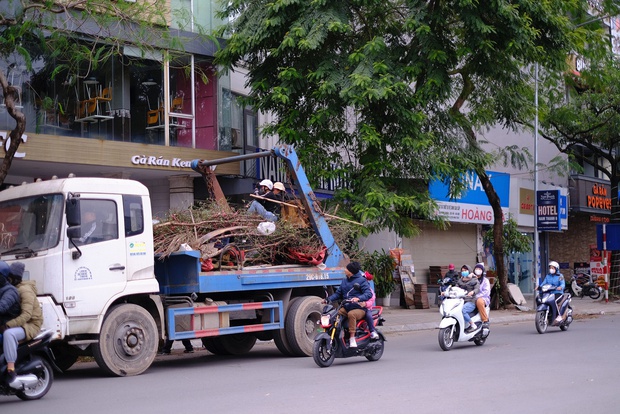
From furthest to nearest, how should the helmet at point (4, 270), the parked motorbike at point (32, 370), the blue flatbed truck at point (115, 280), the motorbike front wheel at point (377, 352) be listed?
the motorbike front wheel at point (377, 352) → the blue flatbed truck at point (115, 280) → the helmet at point (4, 270) → the parked motorbike at point (32, 370)

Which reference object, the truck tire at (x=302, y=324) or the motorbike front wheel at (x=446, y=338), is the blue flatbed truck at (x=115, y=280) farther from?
the motorbike front wheel at (x=446, y=338)

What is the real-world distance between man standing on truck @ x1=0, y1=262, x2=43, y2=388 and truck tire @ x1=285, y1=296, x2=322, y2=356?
17.0ft

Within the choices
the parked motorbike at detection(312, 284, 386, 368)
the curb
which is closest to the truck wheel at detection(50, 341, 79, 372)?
the parked motorbike at detection(312, 284, 386, 368)

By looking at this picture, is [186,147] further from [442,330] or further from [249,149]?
[442,330]

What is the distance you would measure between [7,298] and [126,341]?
7.93 feet

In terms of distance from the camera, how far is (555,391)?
9.51 metres

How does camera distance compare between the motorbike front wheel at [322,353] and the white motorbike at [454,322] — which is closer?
the motorbike front wheel at [322,353]

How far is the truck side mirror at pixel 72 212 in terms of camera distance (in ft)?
34.7

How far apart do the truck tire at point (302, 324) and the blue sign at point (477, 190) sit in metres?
14.2

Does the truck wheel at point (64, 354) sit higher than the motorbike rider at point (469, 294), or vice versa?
the motorbike rider at point (469, 294)

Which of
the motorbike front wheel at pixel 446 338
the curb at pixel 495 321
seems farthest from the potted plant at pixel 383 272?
the motorbike front wheel at pixel 446 338

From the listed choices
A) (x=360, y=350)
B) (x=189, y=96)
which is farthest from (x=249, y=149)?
(x=360, y=350)

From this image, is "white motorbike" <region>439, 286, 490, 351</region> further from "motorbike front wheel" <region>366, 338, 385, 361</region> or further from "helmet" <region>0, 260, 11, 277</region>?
"helmet" <region>0, 260, 11, 277</region>

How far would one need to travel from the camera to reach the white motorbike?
14805 millimetres
